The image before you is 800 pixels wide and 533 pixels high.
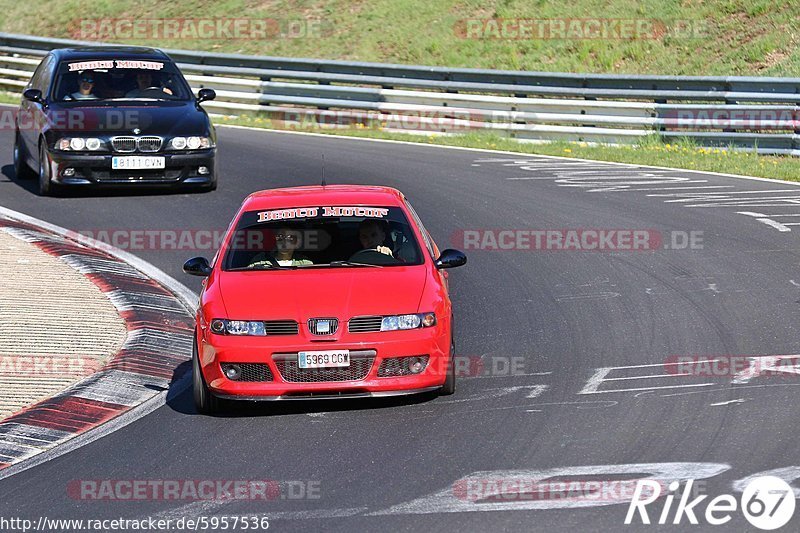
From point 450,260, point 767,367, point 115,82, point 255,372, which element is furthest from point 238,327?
point 115,82

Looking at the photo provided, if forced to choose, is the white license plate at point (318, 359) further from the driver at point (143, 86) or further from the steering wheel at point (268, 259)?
the driver at point (143, 86)

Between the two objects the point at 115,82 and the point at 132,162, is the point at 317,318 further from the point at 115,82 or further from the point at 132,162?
the point at 115,82

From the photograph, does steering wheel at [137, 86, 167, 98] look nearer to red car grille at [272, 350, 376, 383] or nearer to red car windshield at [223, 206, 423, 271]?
red car windshield at [223, 206, 423, 271]

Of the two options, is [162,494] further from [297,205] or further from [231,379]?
[297,205]

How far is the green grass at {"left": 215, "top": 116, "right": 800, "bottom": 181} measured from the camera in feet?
64.4

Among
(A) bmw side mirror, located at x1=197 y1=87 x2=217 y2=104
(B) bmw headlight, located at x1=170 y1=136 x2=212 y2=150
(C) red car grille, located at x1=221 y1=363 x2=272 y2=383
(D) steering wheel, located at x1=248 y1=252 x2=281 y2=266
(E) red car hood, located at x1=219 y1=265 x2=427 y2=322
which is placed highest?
(A) bmw side mirror, located at x1=197 y1=87 x2=217 y2=104

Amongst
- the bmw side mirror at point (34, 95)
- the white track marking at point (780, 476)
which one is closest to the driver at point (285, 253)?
the white track marking at point (780, 476)

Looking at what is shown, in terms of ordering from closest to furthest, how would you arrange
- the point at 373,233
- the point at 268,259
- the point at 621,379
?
the point at 621,379 → the point at 268,259 → the point at 373,233

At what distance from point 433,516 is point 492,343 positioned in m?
4.01

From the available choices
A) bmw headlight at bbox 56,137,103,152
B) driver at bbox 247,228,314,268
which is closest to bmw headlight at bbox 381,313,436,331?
driver at bbox 247,228,314,268

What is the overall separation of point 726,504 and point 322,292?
3.31 metres

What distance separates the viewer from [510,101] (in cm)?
2367

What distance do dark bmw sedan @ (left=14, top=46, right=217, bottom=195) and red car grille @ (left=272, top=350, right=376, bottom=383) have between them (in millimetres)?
9154

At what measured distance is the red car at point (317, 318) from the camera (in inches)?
336
